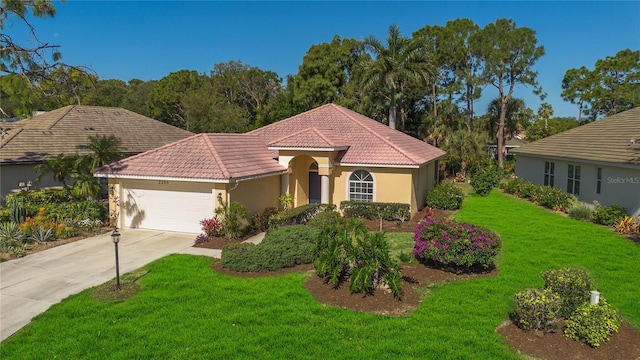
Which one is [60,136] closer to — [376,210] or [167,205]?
[167,205]

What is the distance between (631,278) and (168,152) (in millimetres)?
16601

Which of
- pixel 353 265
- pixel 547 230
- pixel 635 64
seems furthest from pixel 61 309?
pixel 635 64

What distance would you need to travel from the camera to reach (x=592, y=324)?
7.17 metres

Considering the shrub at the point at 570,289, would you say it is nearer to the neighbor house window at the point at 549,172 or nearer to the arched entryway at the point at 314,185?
the arched entryway at the point at 314,185

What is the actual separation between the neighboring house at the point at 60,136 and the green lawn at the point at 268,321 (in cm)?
1162

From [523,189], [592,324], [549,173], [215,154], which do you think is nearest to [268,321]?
[592,324]

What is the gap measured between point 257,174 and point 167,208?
12.7 feet

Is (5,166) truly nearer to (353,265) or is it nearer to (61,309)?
(61,309)

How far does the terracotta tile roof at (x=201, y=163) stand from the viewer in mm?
15664

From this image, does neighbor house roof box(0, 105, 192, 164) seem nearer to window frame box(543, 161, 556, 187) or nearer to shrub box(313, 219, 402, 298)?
shrub box(313, 219, 402, 298)

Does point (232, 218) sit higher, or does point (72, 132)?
point (72, 132)

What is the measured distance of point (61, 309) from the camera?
8.88 meters

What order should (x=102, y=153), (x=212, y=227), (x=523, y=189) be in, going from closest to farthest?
(x=212, y=227)
(x=102, y=153)
(x=523, y=189)

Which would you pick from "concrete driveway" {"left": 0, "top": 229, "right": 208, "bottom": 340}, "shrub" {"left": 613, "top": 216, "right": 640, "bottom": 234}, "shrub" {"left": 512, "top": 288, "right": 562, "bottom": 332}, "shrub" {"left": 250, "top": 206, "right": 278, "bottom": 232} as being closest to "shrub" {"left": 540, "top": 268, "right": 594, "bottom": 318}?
"shrub" {"left": 512, "top": 288, "right": 562, "bottom": 332}
